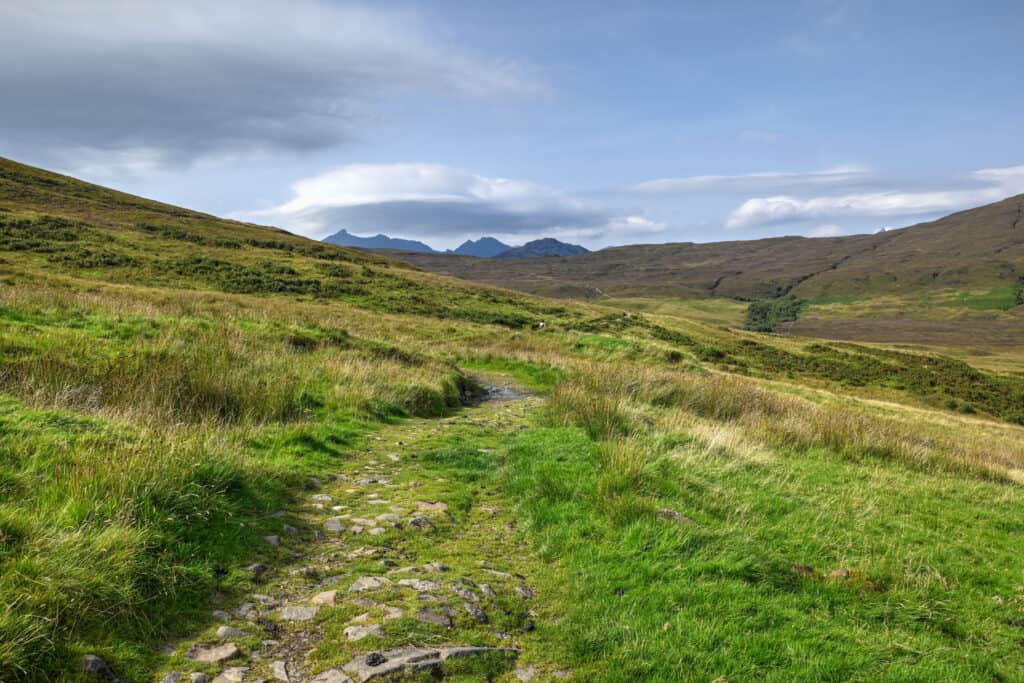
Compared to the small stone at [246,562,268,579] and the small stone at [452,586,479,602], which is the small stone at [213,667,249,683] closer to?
the small stone at [246,562,268,579]

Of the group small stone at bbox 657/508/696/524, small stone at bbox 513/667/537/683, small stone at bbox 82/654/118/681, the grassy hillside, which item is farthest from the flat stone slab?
small stone at bbox 657/508/696/524

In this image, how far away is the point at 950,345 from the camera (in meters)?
110

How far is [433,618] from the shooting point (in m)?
4.64

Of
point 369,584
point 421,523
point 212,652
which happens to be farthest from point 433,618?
point 421,523

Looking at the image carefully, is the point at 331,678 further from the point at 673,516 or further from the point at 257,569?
the point at 673,516

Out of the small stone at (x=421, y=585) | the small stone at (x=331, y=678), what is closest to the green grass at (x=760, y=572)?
the small stone at (x=421, y=585)

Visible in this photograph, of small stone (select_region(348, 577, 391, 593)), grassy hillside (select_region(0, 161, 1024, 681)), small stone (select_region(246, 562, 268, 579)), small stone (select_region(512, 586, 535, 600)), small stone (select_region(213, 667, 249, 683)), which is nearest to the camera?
small stone (select_region(213, 667, 249, 683))

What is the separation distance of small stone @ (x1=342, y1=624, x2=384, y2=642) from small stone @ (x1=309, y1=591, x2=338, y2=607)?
455 mm

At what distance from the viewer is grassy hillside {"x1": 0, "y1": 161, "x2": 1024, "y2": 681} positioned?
429 centimetres

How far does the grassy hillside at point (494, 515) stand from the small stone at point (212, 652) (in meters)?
0.10

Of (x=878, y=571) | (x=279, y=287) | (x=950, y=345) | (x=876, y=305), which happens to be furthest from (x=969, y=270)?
(x=878, y=571)

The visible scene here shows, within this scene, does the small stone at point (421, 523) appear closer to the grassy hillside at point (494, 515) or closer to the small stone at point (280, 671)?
the grassy hillside at point (494, 515)

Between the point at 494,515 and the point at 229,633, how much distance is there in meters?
3.76

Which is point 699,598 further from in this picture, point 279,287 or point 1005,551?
point 279,287
